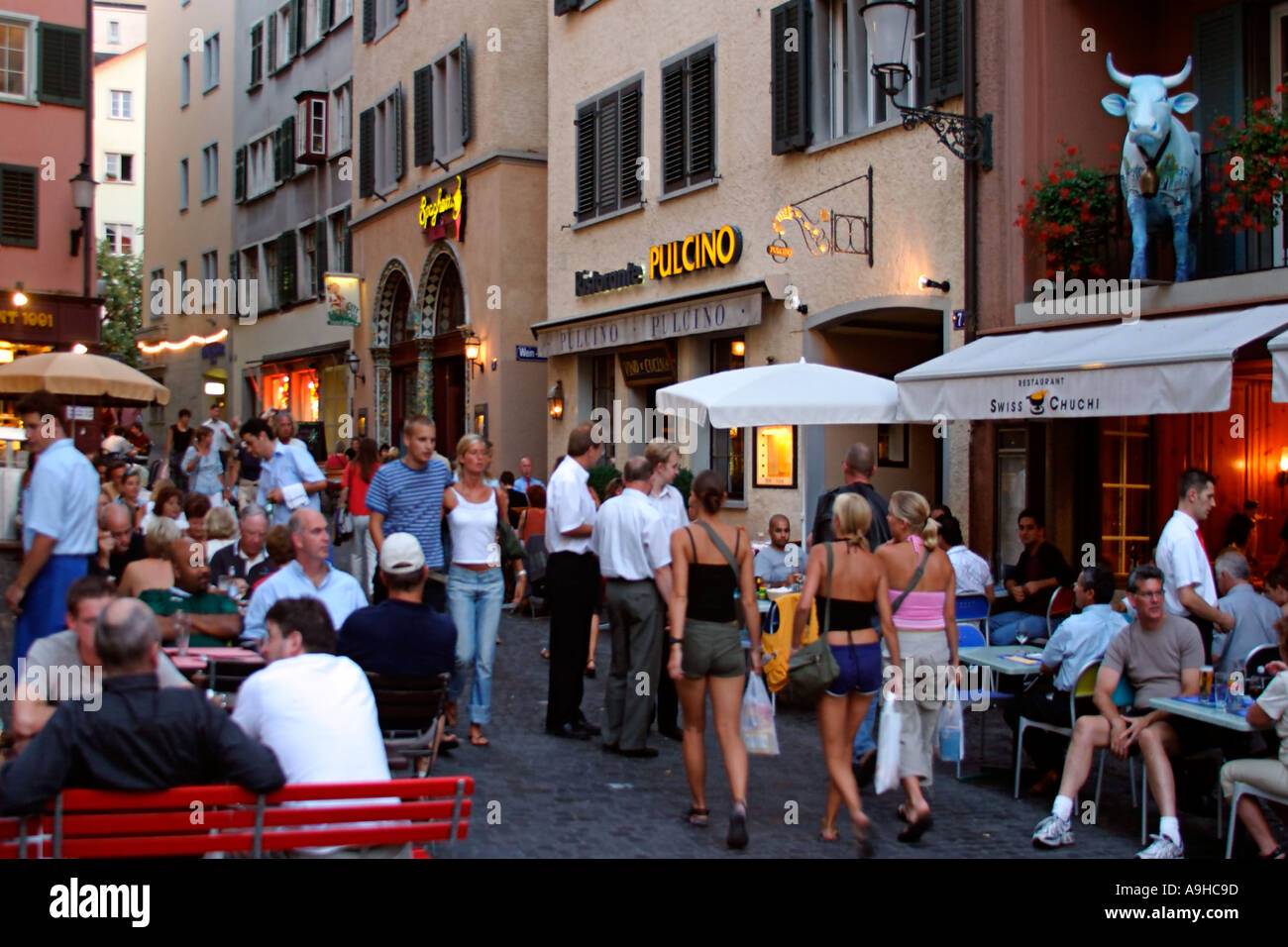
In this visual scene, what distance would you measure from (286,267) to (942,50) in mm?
23099

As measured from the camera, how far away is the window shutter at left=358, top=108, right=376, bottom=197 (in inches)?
1103

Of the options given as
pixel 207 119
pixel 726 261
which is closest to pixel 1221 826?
pixel 726 261

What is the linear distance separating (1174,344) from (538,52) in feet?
53.0

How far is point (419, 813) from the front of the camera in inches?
172

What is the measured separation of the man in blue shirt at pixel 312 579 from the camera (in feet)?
21.6

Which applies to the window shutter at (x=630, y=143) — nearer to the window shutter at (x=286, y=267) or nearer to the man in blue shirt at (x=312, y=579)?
the man in blue shirt at (x=312, y=579)

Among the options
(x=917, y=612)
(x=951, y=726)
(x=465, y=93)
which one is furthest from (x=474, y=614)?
(x=465, y=93)

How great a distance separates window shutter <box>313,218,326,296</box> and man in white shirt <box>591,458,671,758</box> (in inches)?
954

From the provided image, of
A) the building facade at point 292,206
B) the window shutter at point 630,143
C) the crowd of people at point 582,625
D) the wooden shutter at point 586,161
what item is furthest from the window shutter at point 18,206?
the crowd of people at point 582,625

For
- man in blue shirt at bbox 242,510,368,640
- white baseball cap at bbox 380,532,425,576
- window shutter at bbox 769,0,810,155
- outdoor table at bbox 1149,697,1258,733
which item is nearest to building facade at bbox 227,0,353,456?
window shutter at bbox 769,0,810,155

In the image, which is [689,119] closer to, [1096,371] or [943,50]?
[943,50]

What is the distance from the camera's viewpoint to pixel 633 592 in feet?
27.1

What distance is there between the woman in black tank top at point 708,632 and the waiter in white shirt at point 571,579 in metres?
1.94
